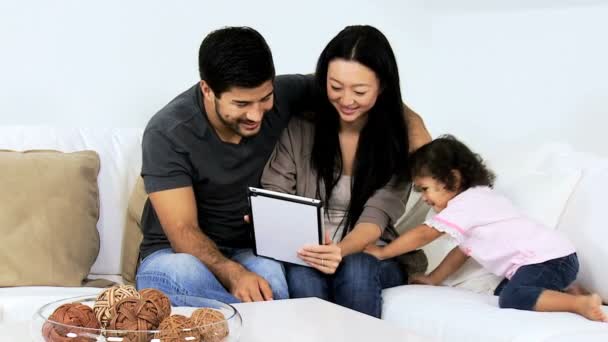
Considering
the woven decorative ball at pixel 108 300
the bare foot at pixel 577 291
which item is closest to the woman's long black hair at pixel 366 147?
the bare foot at pixel 577 291

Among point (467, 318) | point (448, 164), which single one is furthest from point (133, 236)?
point (467, 318)

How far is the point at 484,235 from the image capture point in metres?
2.25

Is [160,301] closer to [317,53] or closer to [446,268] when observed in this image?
[446,268]

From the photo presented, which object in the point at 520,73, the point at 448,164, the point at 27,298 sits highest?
the point at 520,73

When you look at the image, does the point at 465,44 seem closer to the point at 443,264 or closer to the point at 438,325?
the point at 443,264

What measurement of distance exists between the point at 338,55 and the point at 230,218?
0.48 m

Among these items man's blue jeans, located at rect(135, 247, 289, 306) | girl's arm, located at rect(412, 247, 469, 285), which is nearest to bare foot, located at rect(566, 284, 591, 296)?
girl's arm, located at rect(412, 247, 469, 285)

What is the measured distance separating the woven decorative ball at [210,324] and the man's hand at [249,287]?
0.69 m

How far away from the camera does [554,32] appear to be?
285cm

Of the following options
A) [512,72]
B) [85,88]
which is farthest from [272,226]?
[512,72]

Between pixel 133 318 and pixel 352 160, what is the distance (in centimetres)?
115

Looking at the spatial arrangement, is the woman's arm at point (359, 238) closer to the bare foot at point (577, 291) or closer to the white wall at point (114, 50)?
the bare foot at point (577, 291)

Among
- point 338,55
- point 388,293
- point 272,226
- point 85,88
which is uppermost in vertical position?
point 338,55

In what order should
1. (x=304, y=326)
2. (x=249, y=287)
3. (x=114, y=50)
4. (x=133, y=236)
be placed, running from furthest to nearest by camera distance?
1. (x=114, y=50)
2. (x=133, y=236)
3. (x=249, y=287)
4. (x=304, y=326)
